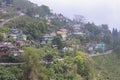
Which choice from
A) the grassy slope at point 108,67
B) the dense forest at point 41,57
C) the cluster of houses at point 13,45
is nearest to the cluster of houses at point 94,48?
the dense forest at point 41,57

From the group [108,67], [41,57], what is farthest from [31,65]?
[108,67]

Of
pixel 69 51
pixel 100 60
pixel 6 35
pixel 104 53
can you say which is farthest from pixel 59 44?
pixel 104 53

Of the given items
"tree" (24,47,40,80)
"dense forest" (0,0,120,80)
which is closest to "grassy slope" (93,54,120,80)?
"dense forest" (0,0,120,80)

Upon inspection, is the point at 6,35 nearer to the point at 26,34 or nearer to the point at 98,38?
the point at 26,34

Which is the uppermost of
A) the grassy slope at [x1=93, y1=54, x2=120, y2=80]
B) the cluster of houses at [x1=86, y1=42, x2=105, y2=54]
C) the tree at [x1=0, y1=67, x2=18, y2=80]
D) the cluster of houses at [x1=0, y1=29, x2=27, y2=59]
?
the cluster of houses at [x1=0, y1=29, x2=27, y2=59]

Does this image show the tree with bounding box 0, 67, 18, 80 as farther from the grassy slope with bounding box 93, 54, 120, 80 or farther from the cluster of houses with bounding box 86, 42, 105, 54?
the cluster of houses with bounding box 86, 42, 105, 54

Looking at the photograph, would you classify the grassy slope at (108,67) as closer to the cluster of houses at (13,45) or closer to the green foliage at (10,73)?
the cluster of houses at (13,45)

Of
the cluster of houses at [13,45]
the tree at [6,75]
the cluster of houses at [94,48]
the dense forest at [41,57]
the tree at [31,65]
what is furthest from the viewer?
the cluster of houses at [94,48]

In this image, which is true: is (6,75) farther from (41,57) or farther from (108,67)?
(108,67)
